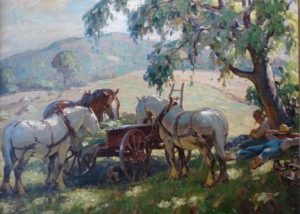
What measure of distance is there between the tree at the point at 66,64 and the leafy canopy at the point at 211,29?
39cm

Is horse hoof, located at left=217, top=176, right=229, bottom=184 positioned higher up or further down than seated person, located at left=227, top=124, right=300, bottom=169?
further down

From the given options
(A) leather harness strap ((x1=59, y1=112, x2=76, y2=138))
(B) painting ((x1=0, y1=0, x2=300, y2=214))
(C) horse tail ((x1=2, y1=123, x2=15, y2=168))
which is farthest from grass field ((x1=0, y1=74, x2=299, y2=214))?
(A) leather harness strap ((x1=59, y1=112, x2=76, y2=138))

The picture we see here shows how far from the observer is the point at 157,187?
552 centimetres

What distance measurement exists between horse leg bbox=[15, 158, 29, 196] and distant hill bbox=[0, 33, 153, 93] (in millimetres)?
743

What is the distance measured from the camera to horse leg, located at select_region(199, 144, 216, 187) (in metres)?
5.46

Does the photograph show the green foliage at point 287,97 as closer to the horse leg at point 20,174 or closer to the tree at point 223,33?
the tree at point 223,33

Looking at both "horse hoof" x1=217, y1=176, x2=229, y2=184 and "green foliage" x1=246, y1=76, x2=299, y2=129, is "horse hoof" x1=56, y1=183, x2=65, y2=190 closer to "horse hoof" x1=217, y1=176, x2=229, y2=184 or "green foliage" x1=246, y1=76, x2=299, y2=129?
"horse hoof" x1=217, y1=176, x2=229, y2=184

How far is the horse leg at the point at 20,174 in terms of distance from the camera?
566cm

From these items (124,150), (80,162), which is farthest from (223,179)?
(80,162)

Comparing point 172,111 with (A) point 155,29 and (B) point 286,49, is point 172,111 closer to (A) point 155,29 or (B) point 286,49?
(A) point 155,29

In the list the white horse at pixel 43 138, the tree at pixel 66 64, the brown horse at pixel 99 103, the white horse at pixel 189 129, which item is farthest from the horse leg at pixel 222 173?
the tree at pixel 66 64

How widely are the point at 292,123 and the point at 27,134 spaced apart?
8.16 feet

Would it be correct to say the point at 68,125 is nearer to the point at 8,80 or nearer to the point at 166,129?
the point at 8,80

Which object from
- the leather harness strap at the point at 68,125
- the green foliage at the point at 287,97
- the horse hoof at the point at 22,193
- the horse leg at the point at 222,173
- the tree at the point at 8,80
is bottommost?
the horse hoof at the point at 22,193
